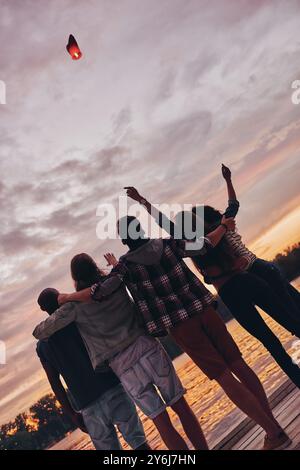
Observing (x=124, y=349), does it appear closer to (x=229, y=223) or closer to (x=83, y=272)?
(x=83, y=272)

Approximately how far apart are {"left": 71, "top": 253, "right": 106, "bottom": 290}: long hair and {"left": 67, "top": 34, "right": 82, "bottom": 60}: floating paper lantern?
10.1ft

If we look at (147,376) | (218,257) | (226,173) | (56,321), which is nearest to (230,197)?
(226,173)

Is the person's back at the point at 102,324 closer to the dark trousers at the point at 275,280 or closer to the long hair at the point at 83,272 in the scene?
the long hair at the point at 83,272

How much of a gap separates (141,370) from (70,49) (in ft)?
13.7

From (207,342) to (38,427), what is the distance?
4038 inches

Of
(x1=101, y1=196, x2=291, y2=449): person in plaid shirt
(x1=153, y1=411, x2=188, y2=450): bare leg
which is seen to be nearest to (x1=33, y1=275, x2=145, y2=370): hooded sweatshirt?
(x1=101, y1=196, x2=291, y2=449): person in plaid shirt

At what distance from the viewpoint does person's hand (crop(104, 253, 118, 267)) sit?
3.38 m

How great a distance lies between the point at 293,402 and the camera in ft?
13.1

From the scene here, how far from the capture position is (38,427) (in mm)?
92188

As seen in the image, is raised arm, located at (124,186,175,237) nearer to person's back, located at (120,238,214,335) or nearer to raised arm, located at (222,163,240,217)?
person's back, located at (120,238,214,335)

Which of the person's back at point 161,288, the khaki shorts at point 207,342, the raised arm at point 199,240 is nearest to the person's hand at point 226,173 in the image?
the raised arm at point 199,240
